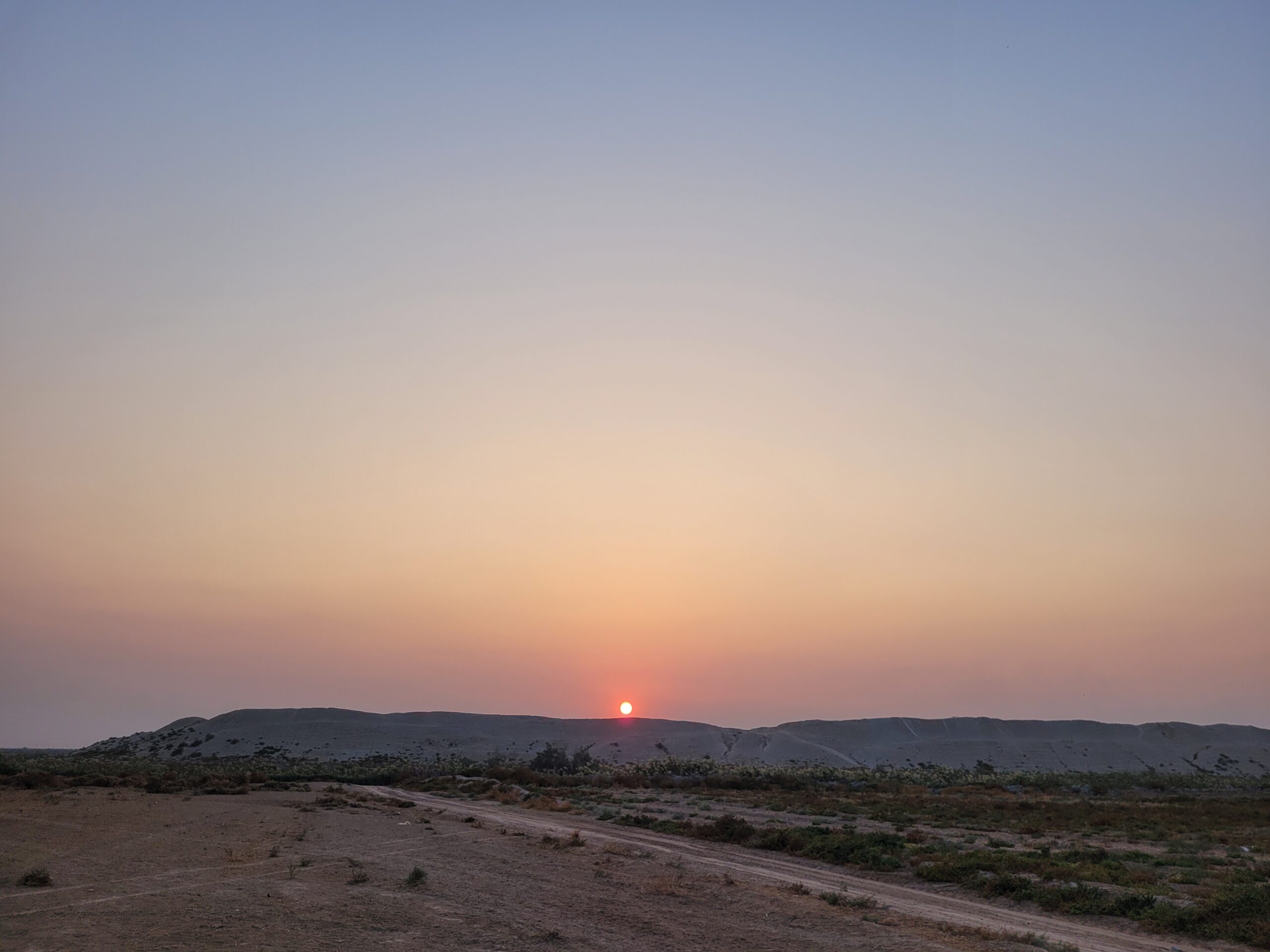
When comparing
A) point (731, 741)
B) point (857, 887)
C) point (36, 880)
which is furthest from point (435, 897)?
point (731, 741)

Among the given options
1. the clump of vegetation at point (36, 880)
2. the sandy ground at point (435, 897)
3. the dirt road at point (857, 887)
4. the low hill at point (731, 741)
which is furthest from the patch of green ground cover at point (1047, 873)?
the low hill at point (731, 741)

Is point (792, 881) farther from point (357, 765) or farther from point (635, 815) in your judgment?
point (357, 765)

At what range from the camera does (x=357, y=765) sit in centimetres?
9481

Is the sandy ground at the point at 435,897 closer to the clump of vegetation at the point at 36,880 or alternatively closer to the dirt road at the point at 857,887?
the dirt road at the point at 857,887

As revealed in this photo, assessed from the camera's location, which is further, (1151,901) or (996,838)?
(996,838)

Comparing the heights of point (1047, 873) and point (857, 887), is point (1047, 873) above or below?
above

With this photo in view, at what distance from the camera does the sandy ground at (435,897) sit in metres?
13.6

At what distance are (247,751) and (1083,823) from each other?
115808 mm

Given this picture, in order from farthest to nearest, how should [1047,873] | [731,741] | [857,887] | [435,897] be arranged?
[731,741] < [1047,873] < [857,887] < [435,897]

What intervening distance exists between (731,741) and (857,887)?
126 metres

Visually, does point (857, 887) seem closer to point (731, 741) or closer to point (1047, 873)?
point (1047, 873)

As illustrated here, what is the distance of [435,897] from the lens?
56.4 ft

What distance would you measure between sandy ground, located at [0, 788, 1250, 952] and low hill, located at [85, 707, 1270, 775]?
9273 cm

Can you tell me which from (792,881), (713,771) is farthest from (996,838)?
(713,771)
